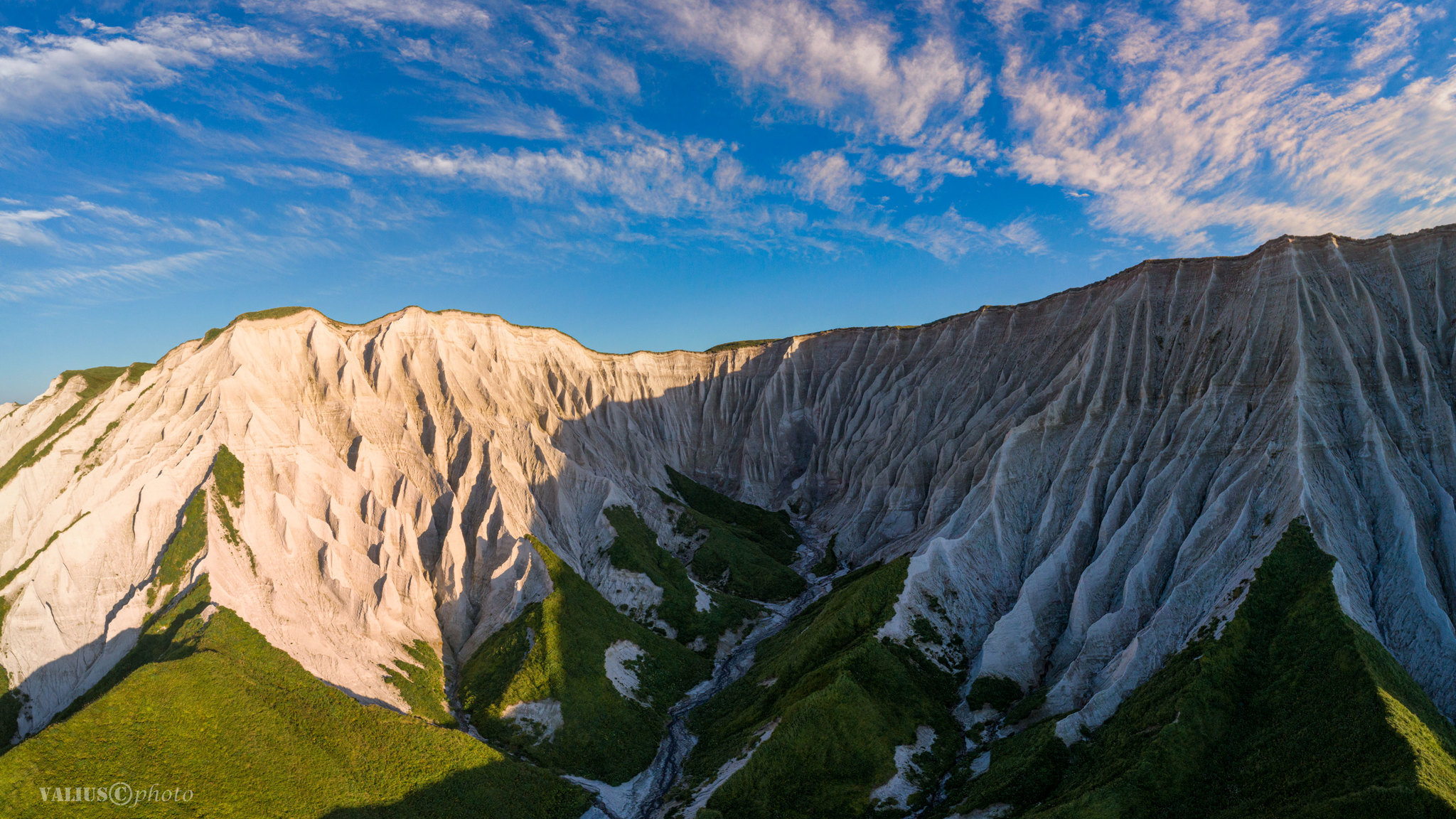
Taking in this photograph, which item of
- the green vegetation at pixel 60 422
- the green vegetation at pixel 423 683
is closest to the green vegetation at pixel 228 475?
the green vegetation at pixel 60 422

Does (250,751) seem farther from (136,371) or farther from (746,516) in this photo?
(746,516)

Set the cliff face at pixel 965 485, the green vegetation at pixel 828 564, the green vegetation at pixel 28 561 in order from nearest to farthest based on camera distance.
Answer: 1. the cliff face at pixel 965 485
2. the green vegetation at pixel 28 561
3. the green vegetation at pixel 828 564

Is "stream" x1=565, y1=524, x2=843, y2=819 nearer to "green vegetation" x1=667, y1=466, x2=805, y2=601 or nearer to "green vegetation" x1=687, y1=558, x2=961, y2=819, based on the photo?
"green vegetation" x1=687, y1=558, x2=961, y2=819

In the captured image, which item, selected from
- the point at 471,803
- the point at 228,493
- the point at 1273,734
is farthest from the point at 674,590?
the point at 1273,734

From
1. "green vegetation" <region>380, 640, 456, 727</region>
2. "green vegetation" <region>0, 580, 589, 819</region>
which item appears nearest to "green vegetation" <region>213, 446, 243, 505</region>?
"green vegetation" <region>0, 580, 589, 819</region>

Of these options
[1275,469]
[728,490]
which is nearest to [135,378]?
[728,490]

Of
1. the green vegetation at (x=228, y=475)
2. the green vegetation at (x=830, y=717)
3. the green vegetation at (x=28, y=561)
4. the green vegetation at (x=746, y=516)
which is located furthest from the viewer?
the green vegetation at (x=746, y=516)

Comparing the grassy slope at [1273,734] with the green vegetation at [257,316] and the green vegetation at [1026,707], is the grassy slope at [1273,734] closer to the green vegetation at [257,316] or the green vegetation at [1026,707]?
the green vegetation at [1026,707]
